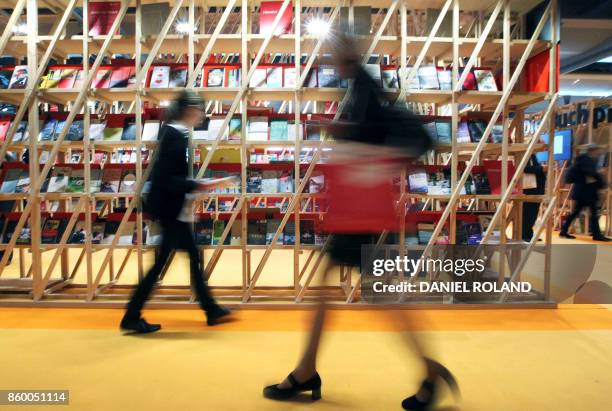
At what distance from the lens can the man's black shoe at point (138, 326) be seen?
3.39m

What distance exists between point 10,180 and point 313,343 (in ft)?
12.5

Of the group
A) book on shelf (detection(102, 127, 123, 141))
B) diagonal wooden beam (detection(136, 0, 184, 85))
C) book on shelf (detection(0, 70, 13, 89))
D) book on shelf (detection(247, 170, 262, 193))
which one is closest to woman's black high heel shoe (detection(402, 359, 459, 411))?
book on shelf (detection(247, 170, 262, 193))

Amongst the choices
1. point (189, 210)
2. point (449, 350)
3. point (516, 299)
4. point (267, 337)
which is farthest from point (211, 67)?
point (516, 299)

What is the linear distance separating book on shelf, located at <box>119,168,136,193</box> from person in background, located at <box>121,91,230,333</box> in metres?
1.11

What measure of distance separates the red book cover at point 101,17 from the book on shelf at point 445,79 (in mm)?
3115

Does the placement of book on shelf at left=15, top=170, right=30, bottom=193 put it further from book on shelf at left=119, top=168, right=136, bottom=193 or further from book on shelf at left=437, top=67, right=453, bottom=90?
book on shelf at left=437, top=67, right=453, bottom=90

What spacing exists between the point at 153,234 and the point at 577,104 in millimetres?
10123

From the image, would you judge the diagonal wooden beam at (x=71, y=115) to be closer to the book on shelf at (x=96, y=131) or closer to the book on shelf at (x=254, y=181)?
the book on shelf at (x=96, y=131)

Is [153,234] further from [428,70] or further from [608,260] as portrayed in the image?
[608,260]

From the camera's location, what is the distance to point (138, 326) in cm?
341

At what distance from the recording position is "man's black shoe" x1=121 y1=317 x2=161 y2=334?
3.39 m

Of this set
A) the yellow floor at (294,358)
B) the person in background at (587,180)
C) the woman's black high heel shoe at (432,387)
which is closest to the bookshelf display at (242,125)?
the yellow floor at (294,358)

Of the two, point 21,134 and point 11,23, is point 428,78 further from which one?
point 21,134

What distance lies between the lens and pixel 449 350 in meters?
3.14
